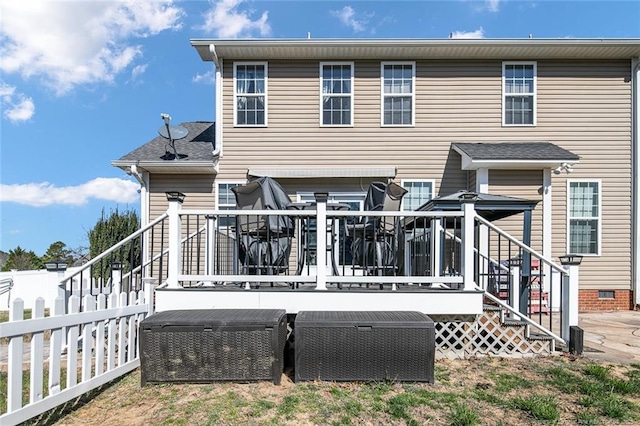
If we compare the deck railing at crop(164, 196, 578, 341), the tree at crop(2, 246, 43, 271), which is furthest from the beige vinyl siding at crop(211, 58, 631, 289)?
the tree at crop(2, 246, 43, 271)

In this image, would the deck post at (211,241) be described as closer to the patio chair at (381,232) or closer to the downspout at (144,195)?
the patio chair at (381,232)

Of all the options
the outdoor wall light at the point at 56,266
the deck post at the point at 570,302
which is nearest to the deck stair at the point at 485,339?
the deck post at the point at 570,302

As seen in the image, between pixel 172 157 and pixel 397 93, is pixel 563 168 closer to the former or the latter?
pixel 397 93

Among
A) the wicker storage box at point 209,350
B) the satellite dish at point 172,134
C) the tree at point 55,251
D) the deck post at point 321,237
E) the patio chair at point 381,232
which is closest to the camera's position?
the wicker storage box at point 209,350

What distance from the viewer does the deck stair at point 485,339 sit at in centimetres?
434

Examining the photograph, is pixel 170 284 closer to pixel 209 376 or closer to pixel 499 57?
pixel 209 376

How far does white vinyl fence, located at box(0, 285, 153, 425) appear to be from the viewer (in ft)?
8.45

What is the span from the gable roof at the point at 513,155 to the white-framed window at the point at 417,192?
0.80 m

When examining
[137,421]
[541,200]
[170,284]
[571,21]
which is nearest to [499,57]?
[571,21]

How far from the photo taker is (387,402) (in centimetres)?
308

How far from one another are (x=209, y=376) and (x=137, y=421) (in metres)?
0.67

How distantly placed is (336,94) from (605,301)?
23.1 feet

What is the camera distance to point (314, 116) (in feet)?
28.0

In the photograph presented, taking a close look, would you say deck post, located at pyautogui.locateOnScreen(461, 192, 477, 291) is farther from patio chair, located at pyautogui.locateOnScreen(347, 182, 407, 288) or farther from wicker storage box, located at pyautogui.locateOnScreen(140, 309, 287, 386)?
wicker storage box, located at pyautogui.locateOnScreen(140, 309, 287, 386)
